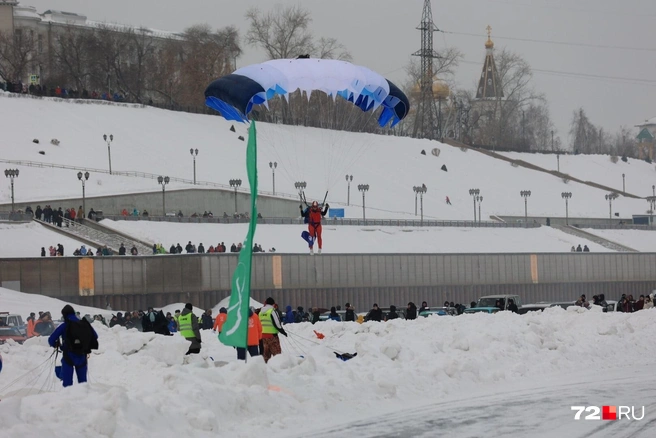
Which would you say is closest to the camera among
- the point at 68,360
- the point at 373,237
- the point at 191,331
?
the point at 68,360

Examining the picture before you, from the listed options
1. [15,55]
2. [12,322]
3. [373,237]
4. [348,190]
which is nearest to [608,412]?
[12,322]

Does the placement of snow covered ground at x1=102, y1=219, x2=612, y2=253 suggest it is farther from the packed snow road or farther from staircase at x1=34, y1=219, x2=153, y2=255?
the packed snow road

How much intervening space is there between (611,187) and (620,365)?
77.9 metres

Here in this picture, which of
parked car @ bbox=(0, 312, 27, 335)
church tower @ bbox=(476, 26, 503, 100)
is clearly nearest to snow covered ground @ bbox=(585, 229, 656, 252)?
parked car @ bbox=(0, 312, 27, 335)

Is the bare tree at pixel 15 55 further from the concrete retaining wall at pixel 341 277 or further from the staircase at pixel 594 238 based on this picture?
the concrete retaining wall at pixel 341 277

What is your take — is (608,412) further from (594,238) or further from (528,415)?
(594,238)

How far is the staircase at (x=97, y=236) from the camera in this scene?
145ft

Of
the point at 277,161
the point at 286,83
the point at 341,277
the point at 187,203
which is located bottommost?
the point at 341,277

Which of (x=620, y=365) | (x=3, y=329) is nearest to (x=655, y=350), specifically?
(x=620, y=365)

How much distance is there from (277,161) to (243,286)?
6376cm

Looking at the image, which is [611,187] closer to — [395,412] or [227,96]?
[227,96]

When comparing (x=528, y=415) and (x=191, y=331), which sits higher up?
(x=191, y=331)

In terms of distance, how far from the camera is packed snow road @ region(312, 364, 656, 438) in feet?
36.8

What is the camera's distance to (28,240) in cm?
4244
